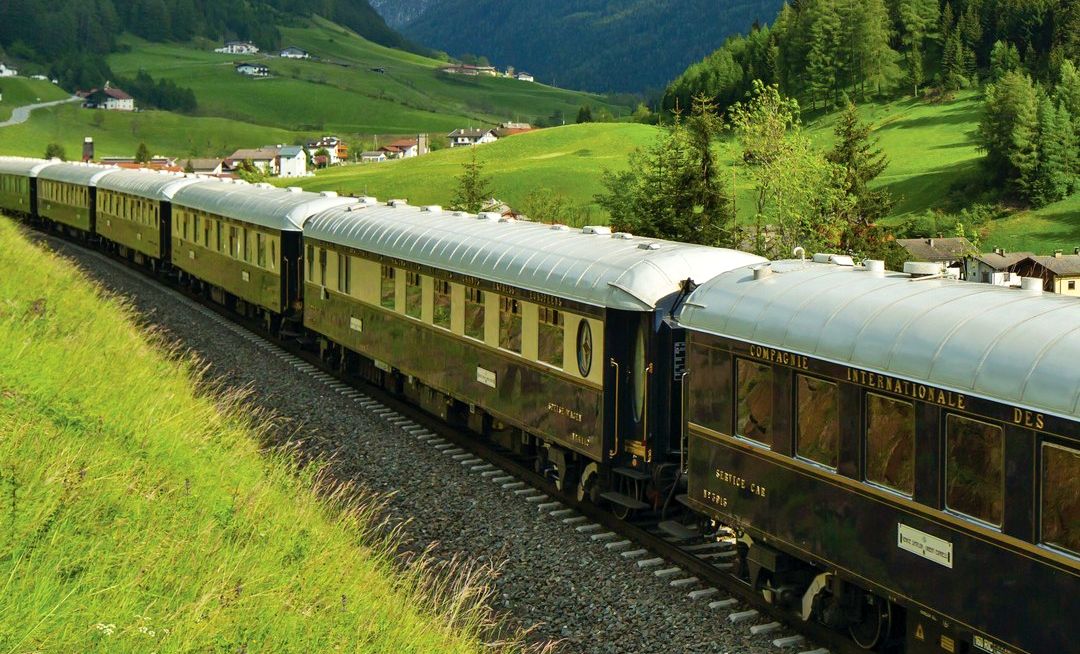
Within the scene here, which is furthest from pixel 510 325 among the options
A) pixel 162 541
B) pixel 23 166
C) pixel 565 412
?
pixel 23 166

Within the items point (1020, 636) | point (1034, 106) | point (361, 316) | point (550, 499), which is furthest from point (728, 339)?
point (1034, 106)

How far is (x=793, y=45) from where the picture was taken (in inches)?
7224

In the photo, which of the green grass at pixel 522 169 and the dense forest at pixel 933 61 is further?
the dense forest at pixel 933 61

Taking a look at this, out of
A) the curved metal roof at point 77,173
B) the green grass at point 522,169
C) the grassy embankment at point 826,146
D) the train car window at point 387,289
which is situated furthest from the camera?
the green grass at point 522,169

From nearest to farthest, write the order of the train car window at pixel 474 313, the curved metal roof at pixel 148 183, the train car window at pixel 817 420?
the train car window at pixel 817 420, the train car window at pixel 474 313, the curved metal roof at pixel 148 183

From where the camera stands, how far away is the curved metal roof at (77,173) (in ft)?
179

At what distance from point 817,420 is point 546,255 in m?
6.84

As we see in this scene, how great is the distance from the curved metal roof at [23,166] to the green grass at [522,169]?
30.0m

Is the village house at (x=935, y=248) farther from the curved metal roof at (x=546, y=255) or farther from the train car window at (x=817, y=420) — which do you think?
the train car window at (x=817, y=420)

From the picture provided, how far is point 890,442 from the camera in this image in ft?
34.3

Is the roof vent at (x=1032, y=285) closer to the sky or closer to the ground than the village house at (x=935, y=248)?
closer to the sky

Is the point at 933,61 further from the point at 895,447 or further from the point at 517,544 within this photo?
the point at 895,447

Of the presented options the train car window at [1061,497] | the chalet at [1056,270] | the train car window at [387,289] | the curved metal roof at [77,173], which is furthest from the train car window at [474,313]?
the chalet at [1056,270]

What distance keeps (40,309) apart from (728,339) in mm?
11487
